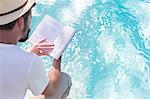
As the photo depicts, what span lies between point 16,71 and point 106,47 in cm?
183

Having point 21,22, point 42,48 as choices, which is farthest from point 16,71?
point 42,48

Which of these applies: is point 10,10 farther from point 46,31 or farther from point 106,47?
point 106,47

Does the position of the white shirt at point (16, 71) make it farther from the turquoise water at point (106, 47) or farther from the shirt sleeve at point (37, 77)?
the turquoise water at point (106, 47)

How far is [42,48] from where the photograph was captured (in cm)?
176

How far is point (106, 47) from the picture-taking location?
3117 mm

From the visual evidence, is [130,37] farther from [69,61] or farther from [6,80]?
[6,80]

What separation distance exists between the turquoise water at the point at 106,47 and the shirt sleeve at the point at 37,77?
114cm

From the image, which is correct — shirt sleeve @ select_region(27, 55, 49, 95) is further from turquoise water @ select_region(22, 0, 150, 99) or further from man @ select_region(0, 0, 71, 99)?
turquoise water @ select_region(22, 0, 150, 99)

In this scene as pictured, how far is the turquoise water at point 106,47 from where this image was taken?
2.73 m

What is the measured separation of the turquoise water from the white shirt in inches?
47.4

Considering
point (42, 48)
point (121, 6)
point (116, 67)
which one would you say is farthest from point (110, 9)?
point (42, 48)

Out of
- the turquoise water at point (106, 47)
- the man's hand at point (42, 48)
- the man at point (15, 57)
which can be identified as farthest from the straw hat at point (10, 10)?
the turquoise water at point (106, 47)

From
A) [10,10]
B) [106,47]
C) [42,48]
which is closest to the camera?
[10,10]

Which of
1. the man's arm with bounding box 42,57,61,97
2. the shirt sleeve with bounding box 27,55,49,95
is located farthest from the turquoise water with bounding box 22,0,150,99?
the shirt sleeve with bounding box 27,55,49,95
